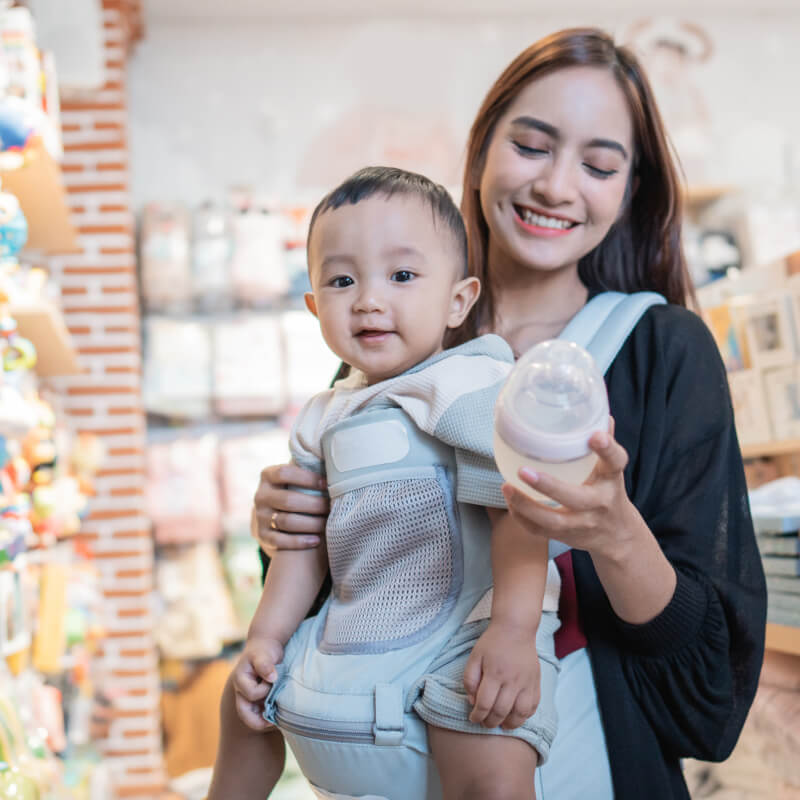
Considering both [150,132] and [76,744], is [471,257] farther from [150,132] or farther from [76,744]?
[150,132]

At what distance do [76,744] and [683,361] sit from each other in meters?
2.60

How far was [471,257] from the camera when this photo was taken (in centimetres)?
152

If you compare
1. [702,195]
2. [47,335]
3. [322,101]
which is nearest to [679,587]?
[47,335]

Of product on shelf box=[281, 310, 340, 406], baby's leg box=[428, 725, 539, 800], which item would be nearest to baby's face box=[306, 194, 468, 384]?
baby's leg box=[428, 725, 539, 800]

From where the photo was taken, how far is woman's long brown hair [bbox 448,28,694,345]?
1.32 metres

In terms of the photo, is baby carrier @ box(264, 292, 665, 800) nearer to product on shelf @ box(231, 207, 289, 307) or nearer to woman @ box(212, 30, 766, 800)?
woman @ box(212, 30, 766, 800)

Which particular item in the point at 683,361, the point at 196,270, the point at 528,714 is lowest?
the point at 528,714

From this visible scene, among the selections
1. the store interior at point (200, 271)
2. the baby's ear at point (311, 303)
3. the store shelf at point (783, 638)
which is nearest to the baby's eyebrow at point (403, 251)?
the baby's ear at point (311, 303)

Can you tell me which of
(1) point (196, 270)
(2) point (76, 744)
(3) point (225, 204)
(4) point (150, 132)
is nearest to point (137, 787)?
(2) point (76, 744)

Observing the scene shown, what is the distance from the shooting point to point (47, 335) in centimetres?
253

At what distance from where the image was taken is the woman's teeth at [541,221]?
4.33 ft

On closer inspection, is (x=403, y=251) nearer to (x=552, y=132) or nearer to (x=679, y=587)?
(x=552, y=132)

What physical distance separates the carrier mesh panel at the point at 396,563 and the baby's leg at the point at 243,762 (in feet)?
0.64

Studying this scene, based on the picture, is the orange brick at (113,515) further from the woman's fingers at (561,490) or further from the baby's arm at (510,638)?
the woman's fingers at (561,490)
